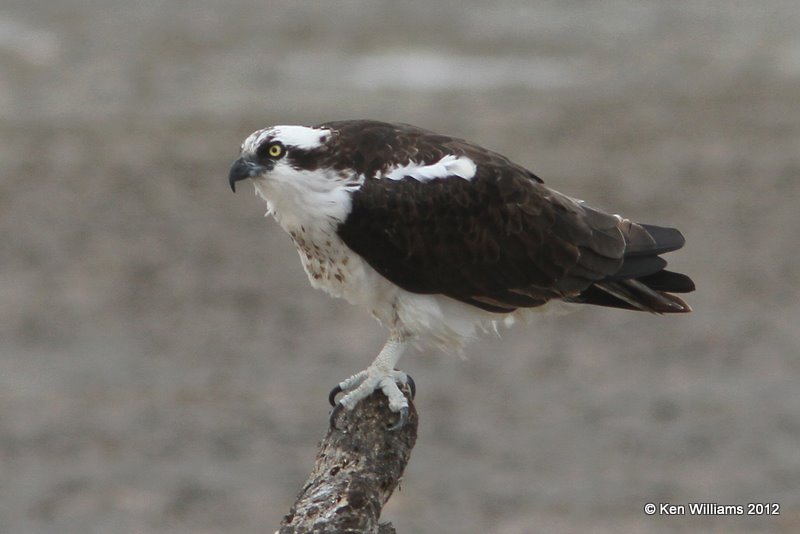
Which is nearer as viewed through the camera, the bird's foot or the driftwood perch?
the driftwood perch

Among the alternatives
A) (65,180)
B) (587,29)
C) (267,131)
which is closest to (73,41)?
(65,180)

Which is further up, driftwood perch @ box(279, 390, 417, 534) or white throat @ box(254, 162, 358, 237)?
white throat @ box(254, 162, 358, 237)

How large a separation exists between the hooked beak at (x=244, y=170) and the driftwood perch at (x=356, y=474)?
3.61 ft

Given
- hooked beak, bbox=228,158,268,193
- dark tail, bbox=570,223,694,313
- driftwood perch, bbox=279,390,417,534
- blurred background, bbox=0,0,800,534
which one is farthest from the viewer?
blurred background, bbox=0,0,800,534

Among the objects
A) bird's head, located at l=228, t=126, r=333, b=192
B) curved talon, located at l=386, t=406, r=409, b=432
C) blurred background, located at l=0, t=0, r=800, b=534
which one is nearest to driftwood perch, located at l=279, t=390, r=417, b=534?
curved talon, located at l=386, t=406, r=409, b=432

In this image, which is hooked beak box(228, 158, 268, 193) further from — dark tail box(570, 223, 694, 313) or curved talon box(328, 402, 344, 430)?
dark tail box(570, 223, 694, 313)

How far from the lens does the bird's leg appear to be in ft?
20.4

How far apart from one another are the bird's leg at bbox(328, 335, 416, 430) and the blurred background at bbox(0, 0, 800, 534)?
4524mm

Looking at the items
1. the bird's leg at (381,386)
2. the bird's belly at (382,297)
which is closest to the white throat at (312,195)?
the bird's belly at (382,297)

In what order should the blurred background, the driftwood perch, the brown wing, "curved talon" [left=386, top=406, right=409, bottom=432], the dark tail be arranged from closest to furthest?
the driftwood perch → "curved talon" [left=386, top=406, right=409, bottom=432] → the brown wing → the dark tail → the blurred background

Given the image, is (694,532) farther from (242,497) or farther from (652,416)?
(242,497)

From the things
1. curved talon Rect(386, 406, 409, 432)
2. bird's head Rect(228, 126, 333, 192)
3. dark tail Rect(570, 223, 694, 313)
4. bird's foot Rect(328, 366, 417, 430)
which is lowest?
curved talon Rect(386, 406, 409, 432)

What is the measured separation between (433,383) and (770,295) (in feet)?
12.3

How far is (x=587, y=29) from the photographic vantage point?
22.6 m
